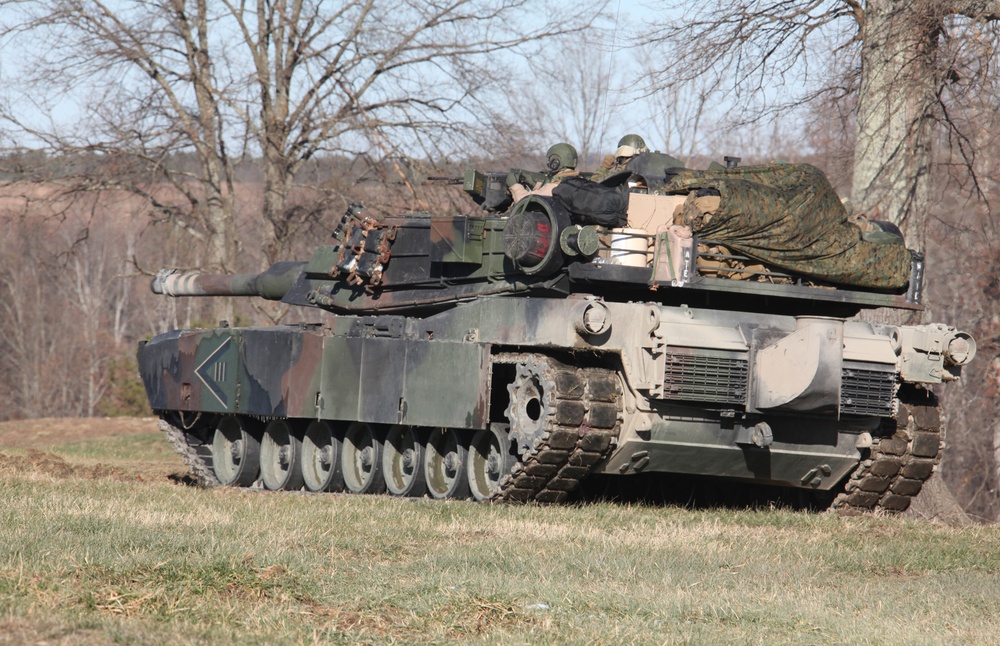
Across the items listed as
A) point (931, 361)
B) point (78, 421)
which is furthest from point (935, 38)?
point (78, 421)

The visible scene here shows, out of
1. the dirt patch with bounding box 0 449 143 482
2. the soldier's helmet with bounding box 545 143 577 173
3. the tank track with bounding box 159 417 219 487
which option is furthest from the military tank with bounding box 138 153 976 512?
the tank track with bounding box 159 417 219 487

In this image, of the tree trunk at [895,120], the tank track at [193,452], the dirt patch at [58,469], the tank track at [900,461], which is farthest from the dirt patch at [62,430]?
the tank track at [900,461]

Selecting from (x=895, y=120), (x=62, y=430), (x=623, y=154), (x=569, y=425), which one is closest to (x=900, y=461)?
(x=569, y=425)

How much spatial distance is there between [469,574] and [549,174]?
606 cm

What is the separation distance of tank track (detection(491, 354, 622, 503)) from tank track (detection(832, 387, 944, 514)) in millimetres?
2373

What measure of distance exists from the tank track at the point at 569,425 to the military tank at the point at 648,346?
18 millimetres

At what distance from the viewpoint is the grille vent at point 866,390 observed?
1148cm

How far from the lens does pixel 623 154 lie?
1320 cm

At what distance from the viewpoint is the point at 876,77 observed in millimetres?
13578

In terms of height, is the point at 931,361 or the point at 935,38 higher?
the point at 935,38

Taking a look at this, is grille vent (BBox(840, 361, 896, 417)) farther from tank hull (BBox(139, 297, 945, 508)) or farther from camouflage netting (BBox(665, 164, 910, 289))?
camouflage netting (BBox(665, 164, 910, 289))

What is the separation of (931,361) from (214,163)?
14590 millimetres

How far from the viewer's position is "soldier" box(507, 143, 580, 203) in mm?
13086

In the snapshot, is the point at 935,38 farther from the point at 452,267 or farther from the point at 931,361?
the point at 452,267
